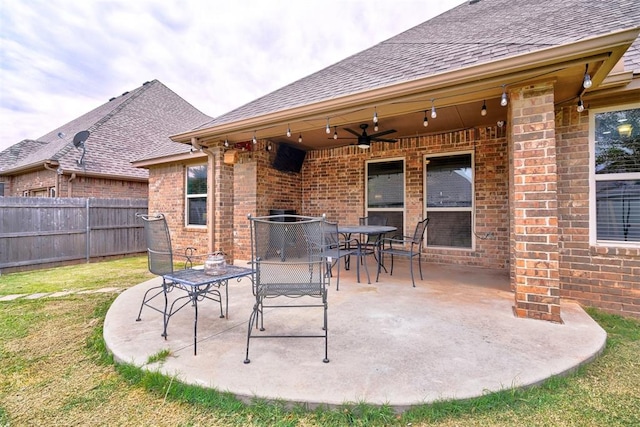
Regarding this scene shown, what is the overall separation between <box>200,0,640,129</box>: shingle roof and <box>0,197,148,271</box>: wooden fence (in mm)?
5104

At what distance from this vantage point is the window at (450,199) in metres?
5.62

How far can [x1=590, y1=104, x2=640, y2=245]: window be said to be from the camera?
319 centimetres

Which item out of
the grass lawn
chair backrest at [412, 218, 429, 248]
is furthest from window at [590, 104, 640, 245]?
chair backrest at [412, 218, 429, 248]

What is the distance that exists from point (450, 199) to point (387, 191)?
4.34 feet

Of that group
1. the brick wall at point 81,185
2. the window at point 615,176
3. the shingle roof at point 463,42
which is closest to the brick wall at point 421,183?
the shingle roof at point 463,42

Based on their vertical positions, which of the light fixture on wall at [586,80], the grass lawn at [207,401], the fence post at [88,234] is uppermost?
the light fixture on wall at [586,80]

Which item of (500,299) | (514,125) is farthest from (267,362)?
(514,125)

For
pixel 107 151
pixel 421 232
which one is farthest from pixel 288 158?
pixel 107 151

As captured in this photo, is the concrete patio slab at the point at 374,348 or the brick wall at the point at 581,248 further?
the brick wall at the point at 581,248

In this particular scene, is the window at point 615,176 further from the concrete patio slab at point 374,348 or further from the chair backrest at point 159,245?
the chair backrest at point 159,245

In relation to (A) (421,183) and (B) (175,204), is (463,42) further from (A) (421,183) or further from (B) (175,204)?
(B) (175,204)

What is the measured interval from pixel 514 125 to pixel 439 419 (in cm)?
281

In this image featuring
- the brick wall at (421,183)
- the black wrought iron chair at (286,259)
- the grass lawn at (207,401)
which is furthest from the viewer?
the brick wall at (421,183)

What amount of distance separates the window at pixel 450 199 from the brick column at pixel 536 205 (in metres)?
2.81
